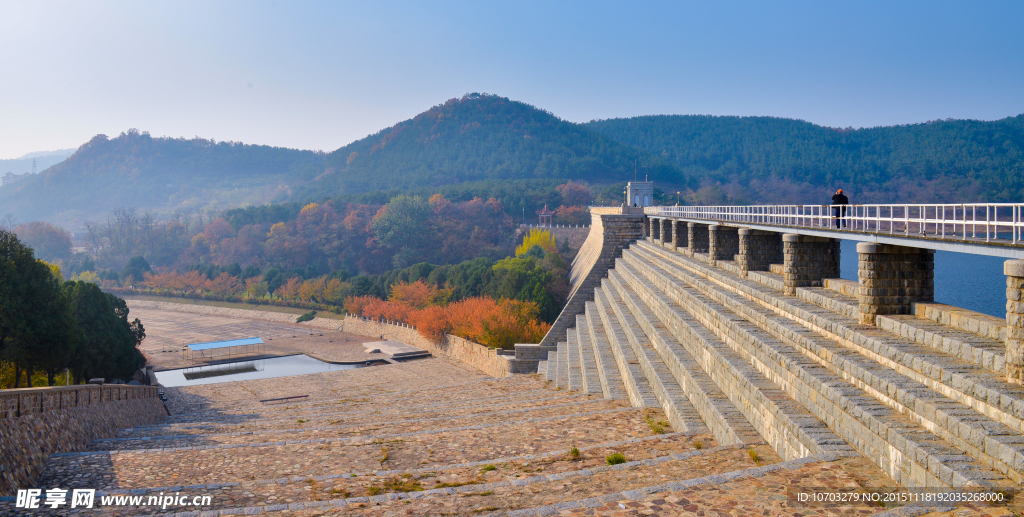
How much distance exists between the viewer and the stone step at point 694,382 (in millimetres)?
9249

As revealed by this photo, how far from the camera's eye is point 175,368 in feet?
144

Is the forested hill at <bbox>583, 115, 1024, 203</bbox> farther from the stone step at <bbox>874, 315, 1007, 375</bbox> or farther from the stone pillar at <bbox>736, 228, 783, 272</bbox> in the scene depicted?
the stone step at <bbox>874, 315, 1007, 375</bbox>

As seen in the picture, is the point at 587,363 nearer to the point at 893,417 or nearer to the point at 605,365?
the point at 605,365

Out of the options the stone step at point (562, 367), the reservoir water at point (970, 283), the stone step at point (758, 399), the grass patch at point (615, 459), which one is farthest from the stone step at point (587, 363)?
the reservoir water at point (970, 283)

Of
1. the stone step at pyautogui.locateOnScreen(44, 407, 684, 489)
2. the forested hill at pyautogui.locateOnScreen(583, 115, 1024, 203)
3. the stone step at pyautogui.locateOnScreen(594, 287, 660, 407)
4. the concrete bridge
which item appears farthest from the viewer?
the forested hill at pyautogui.locateOnScreen(583, 115, 1024, 203)

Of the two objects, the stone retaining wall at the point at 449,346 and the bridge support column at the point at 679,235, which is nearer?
the bridge support column at the point at 679,235

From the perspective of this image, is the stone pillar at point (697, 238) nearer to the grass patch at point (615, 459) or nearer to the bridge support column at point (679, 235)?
the bridge support column at point (679, 235)

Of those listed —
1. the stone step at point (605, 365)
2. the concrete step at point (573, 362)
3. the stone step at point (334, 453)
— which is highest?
the stone step at point (334, 453)

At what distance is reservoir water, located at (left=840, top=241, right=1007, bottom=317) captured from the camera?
109 ft

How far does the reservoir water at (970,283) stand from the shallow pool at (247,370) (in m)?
34.7

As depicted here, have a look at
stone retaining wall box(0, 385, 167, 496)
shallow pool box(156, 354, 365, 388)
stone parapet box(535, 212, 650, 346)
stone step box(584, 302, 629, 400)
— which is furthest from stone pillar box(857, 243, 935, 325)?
shallow pool box(156, 354, 365, 388)

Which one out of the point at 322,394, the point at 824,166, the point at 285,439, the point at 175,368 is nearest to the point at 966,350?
the point at 285,439

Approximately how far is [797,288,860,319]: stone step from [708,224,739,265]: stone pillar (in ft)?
26.8

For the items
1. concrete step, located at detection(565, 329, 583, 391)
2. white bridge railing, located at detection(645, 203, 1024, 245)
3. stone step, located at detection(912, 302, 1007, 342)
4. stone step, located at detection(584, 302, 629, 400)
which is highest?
white bridge railing, located at detection(645, 203, 1024, 245)
